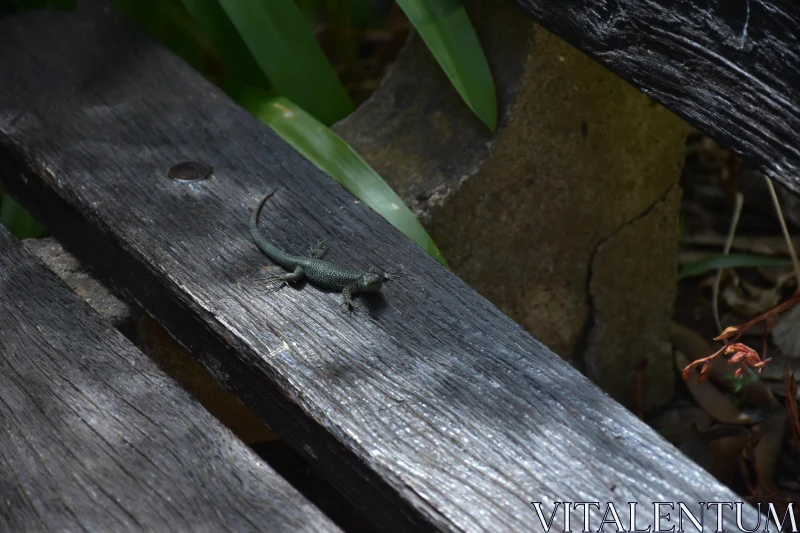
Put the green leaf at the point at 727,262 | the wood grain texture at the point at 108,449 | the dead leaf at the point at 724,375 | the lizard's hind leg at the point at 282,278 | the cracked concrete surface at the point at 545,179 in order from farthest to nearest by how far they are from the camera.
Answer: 1. the green leaf at the point at 727,262
2. the dead leaf at the point at 724,375
3. the cracked concrete surface at the point at 545,179
4. the lizard's hind leg at the point at 282,278
5. the wood grain texture at the point at 108,449

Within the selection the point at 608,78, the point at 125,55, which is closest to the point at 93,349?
the point at 125,55

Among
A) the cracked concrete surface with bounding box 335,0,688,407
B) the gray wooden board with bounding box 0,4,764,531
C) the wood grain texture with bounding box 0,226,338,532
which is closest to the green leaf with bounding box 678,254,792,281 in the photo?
the cracked concrete surface with bounding box 335,0,688,407

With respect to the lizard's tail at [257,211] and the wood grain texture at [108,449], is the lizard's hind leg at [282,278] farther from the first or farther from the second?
the wood grain texture at [108,449]

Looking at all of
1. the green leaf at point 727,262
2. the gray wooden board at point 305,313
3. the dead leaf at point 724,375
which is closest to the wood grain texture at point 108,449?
the gray wooden board at point 305,313

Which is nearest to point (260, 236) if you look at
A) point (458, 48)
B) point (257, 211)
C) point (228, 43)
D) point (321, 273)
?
point (257, 211)

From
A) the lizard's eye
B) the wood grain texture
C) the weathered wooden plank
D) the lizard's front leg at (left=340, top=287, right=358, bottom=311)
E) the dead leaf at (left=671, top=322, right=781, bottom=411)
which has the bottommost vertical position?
the wood grain texture

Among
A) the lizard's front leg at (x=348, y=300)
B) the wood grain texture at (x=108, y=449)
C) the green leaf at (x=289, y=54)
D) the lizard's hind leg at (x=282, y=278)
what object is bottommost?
the wood grain texture at (x=108, y=449)

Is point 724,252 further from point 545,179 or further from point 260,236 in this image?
point 260,236

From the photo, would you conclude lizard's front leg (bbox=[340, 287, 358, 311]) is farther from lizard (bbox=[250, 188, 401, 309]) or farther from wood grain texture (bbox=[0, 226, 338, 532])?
wood grain texture (bbox=[0, 226, 338, 532])
